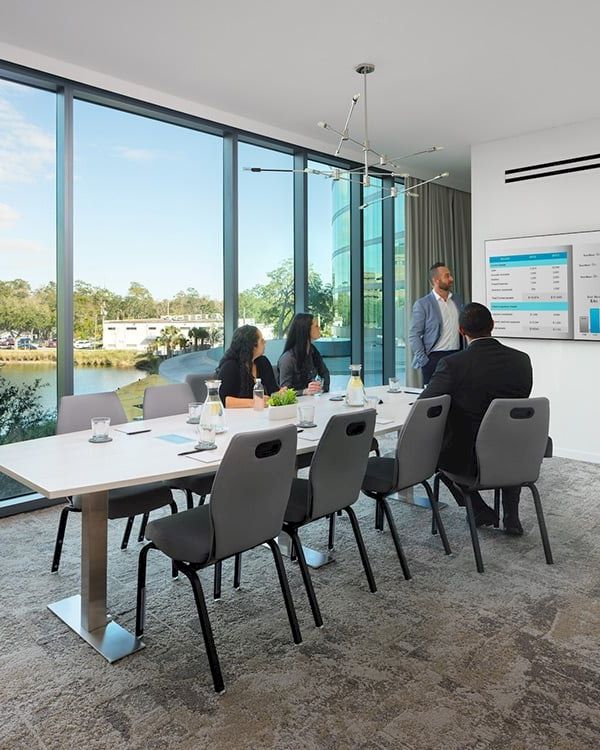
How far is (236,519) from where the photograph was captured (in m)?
2.14

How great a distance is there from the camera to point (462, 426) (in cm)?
335

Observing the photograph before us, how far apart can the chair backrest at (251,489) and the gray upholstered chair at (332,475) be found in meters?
0.24

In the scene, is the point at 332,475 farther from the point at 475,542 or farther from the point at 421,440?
the point at 475,542

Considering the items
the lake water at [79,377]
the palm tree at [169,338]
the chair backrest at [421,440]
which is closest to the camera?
the chair backrest at [421,440]

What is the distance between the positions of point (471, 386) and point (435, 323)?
223 centimetres

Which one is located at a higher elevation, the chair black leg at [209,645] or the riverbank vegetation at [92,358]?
the riverbank vegetation at [92,358]

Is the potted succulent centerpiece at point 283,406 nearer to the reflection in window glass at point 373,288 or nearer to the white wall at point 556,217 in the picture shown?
the white wall at point 556,217

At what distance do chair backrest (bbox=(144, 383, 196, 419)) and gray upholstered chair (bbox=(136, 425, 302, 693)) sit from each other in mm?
1229

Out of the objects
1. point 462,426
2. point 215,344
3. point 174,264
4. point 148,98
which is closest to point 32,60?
point 148,98

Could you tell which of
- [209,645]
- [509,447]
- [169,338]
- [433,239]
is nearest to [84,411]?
[209,645]

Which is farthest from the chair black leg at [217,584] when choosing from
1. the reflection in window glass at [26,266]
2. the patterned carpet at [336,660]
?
the reflection in window glass at [26,266]

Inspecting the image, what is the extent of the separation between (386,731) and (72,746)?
0.94 m

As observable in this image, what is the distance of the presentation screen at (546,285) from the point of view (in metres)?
5.32

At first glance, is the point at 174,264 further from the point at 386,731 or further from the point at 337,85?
the point at 386,731
